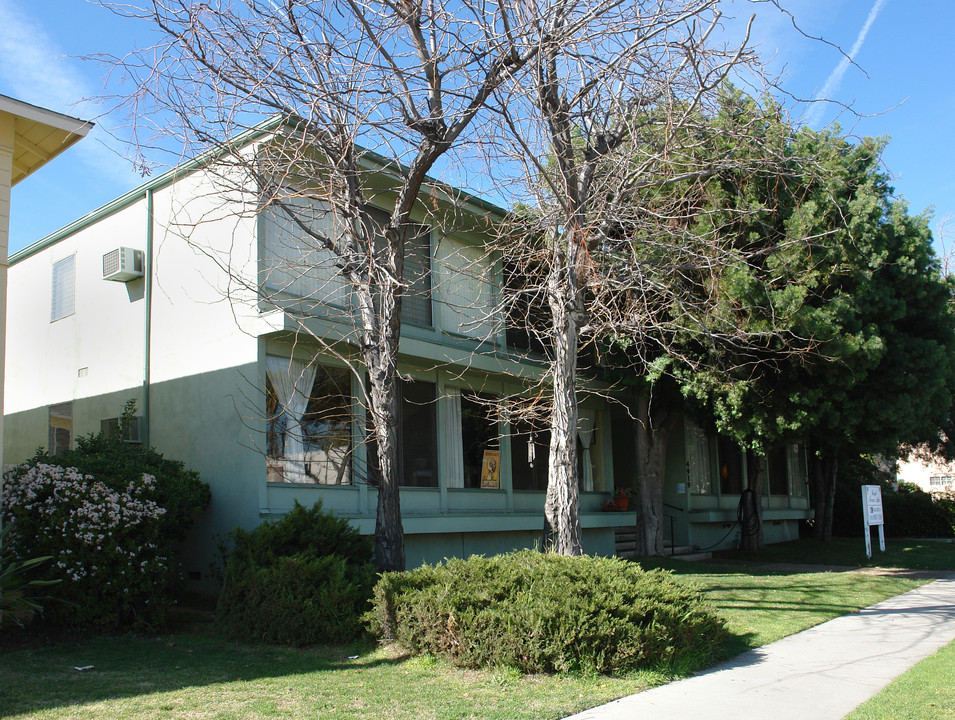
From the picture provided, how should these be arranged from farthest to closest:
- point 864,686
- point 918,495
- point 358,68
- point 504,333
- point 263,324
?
point 918,495, point 504,333, point 263,324, point 358,68, point 864,686

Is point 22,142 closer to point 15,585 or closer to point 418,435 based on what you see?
point 15,585

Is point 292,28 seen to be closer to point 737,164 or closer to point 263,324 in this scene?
point 263,324

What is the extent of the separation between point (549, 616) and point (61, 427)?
11.3 meters

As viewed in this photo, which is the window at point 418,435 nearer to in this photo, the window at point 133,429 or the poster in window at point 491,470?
the poster in window at point 491,470

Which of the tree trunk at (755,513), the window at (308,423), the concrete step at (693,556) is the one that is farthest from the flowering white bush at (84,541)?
the tree trunk at (755,513)

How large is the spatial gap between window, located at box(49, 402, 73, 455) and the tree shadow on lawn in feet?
21.8

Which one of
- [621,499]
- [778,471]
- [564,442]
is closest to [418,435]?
[564,442]

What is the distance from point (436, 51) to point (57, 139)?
15.9ft

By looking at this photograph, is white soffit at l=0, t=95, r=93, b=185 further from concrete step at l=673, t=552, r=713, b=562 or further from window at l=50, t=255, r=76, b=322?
concrete step at l=673, t=552, r=713, b=562

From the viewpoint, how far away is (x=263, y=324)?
Answer: 11273 mm

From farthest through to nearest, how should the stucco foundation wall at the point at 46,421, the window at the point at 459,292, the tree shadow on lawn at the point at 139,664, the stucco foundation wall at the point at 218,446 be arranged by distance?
the window at the point at 459,292 < the stucco foundation wall at the point at 46,421 < the stucco foundation wall at the point at 218,446 < the tree shadow on lawn at the point at 139,664

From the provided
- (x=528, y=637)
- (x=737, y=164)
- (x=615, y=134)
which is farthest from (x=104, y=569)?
(x=737, y=164)

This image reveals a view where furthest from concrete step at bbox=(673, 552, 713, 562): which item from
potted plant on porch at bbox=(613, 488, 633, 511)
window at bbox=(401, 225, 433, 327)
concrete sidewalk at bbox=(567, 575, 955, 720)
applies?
window at bbox=(401, 225, 433, 327)

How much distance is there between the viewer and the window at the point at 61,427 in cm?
1455
